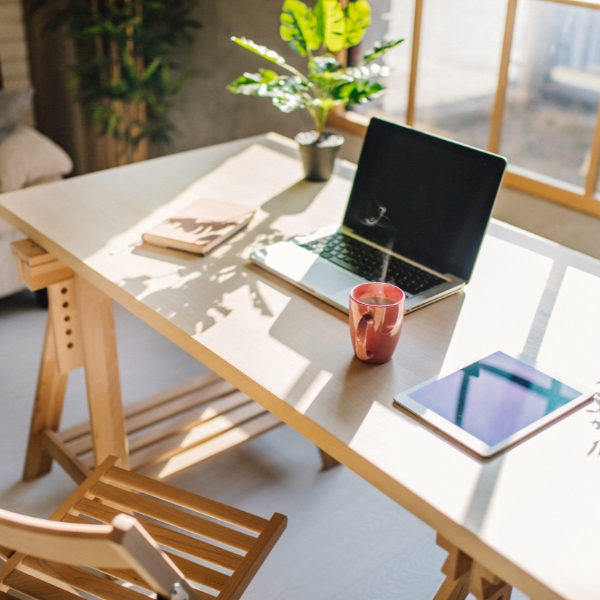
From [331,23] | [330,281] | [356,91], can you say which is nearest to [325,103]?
[356,91]

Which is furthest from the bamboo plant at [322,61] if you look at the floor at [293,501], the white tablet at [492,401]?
the floor at [293,501]

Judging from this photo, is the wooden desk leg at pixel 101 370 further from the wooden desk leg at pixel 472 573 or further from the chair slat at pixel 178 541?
the wooden desk leg at pixel 472 573

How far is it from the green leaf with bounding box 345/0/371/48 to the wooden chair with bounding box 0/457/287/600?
1112mm

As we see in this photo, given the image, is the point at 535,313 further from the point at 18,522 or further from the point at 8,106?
the point at 8,106

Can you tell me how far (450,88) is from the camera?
8.05m

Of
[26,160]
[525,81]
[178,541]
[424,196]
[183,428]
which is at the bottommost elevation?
[525,81]

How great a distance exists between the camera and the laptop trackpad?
135 cm

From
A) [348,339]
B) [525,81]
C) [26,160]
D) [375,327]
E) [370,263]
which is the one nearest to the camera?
[375,327]

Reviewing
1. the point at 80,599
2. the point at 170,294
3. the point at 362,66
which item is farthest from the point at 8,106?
the point at 80,599

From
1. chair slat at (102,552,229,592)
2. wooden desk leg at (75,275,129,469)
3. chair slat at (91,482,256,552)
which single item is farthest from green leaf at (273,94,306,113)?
chair slat at (102,552,229,592)

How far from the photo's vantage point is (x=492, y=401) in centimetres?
107

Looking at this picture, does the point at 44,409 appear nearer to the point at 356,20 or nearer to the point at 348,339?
the point at 348,339

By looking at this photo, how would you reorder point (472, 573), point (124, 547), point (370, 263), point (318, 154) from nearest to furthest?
point (124, 547)
point (472, 573)
point (370, 263)
point (318, 154)

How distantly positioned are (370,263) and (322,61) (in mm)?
620
